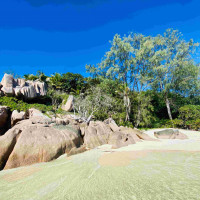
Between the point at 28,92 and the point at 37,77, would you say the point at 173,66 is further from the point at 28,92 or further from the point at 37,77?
the point at 37,77

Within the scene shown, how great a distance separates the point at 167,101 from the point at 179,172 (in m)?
17.3

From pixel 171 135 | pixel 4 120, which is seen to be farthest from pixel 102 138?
pixel 4 120

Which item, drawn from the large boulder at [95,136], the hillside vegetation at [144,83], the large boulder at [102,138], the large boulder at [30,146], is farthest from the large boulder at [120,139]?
the hillside vegetation at [144,83]

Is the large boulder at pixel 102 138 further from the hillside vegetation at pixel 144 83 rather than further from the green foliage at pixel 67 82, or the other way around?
the green foliage at pixel 67 82

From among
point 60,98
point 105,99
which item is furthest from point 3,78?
point 105,99

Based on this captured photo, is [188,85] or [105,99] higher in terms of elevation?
[188,85]

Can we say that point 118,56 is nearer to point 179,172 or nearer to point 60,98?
point 60,98

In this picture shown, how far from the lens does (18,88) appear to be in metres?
16.9

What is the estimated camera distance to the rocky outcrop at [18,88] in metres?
16.1

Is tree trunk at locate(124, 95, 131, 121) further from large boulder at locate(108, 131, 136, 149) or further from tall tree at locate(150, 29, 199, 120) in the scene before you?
large boulder at locate(108, 131, 136, 149)

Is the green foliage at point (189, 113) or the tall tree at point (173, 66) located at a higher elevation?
the tall tree at point (173, 66)

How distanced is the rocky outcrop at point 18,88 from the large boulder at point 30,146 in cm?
1482

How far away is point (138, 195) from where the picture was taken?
4.80 ft

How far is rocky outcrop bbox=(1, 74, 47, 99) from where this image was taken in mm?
16109
